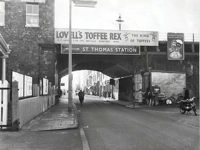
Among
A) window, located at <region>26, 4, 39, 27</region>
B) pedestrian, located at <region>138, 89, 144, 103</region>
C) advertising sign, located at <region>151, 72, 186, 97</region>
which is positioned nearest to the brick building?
window, located at <region>26, 4, 39, 27</region>

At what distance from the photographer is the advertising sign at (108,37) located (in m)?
30.2

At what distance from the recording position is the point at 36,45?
30.4 metres

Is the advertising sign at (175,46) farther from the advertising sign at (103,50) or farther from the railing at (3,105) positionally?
the railing at (3,105)

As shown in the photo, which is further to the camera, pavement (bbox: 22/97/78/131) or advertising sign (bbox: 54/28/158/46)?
advertising sign (bbox: 54/28/158/46)

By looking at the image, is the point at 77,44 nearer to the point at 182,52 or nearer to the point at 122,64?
the point at 122,64

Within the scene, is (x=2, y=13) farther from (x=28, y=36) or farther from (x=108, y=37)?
(x=108, y=37)

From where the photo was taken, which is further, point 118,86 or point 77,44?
point 118,86

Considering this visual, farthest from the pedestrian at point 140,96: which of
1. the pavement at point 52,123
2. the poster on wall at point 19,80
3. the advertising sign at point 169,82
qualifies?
the poster on wall at point 19,80

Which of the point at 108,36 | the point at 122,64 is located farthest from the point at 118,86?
the point at 108,36

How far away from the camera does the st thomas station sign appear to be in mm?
30334

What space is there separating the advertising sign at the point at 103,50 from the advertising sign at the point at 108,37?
0.35m

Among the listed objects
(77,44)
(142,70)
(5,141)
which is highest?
(77,44)

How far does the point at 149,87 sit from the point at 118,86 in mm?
15858

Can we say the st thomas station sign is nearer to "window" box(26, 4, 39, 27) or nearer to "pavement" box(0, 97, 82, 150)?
"window" box(26, 4, 39, 27)
